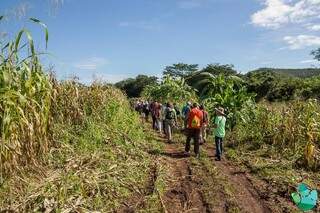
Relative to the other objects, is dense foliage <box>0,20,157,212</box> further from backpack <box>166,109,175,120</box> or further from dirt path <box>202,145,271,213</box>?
backpack <box>166,109,175,120</box>

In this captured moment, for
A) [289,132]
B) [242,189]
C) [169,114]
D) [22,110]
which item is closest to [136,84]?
[169,114]

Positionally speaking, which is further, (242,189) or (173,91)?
(173,91)

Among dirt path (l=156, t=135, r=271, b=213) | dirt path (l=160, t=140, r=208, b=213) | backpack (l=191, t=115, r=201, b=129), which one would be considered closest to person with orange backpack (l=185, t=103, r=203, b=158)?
backpack (l=191, t=115, r=201, b=129)

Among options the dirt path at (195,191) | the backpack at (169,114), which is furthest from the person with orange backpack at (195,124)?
the backpack at (169,114)

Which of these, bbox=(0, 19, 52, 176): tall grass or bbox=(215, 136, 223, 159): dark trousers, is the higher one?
bbox=(0, 19, 52, 176): tall grass

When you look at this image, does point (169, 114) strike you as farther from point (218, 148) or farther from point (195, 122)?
point (218, 148)

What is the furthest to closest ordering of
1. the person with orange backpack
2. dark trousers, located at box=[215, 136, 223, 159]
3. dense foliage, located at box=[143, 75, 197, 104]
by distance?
dense foliage, located at box=[143, 75, 197, 104]
the person with orange backpack
dark trousers, located at box=[215, 136, 223, 159]

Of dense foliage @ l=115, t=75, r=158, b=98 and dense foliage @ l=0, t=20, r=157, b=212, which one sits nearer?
dense foliage @ l=0, t=20, r=157, b=212

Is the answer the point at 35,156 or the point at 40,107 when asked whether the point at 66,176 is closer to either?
the point at 35,156

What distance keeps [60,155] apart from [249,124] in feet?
34.5

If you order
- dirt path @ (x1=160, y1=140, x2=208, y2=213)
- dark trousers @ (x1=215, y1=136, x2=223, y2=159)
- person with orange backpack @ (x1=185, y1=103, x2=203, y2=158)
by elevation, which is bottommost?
dirt path @ (x1=160, y1=140, x2=208, y2=213)

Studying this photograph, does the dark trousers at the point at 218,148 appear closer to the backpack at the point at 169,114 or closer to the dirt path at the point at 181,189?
the dirt path at the point at 181,189

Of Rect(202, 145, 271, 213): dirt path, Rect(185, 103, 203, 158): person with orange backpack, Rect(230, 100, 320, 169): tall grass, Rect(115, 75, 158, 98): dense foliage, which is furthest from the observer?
Rect(115, 75, 158, 98): dense foliage

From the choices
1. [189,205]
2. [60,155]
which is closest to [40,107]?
[60,155]
